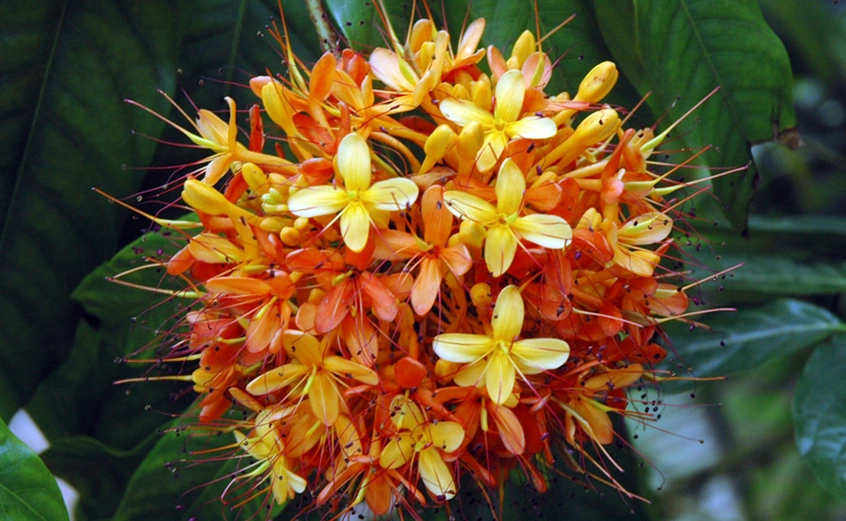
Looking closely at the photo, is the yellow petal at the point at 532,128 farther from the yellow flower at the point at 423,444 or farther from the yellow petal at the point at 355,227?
the yellow flower at the point at 423,444

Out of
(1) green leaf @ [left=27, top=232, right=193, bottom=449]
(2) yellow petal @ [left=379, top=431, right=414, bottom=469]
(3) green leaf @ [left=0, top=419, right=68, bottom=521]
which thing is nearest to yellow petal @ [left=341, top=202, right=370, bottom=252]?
(2) yellow petal @ [left=379, top=431, right=414, bottom=469]

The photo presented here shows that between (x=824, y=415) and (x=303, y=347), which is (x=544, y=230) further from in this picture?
(x=824, y=415)

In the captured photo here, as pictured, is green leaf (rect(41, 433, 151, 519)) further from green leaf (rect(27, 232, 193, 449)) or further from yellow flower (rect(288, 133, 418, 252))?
yellow flower (rect(288, 133, 418, 252))

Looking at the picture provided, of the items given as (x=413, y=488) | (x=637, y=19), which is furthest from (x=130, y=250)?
(x=637, y=19)

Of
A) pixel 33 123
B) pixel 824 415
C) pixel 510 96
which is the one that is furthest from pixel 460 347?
pixel 824 415

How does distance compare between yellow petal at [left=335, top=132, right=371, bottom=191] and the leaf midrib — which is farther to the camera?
the leaf midrib

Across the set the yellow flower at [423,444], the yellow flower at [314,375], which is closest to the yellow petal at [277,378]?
the yellow flower at [314,375]

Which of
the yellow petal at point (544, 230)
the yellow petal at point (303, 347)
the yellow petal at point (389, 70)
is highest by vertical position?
the yellow petal at point (389, 70)
